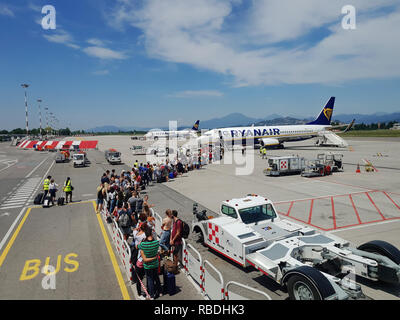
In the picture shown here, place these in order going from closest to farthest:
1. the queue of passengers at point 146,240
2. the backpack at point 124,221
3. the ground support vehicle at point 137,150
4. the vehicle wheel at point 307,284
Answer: the vehicle wheel at point 307,284 → the queue of passengers at point 146,240 → the backpack at point 124,221 → the ground support vehicle at point 137,150

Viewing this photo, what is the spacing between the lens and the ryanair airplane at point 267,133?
156 ft

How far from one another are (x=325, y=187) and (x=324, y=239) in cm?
1399

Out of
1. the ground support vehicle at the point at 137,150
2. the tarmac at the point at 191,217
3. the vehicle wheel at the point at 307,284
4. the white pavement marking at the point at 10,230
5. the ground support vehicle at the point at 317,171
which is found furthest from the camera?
the ground support vehicle at the point at 137,150

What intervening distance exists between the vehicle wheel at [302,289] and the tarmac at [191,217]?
96 cm

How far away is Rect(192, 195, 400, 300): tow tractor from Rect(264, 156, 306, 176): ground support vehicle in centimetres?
1603

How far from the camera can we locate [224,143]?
48125 mm

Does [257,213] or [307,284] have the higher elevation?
[257,213]

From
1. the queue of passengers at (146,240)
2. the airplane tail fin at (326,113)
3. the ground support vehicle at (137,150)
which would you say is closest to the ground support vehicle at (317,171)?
the queue of passengers at (146,240)

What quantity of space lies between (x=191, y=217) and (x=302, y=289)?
8.60 m

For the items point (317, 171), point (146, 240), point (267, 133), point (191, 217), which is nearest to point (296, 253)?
point (146, 240)

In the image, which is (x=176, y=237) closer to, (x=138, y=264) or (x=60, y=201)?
(x=138, y=264)

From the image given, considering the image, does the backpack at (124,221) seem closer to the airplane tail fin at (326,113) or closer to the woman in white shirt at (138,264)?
the woman in white shirt at (138,264)

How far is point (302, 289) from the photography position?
21.0 ft
